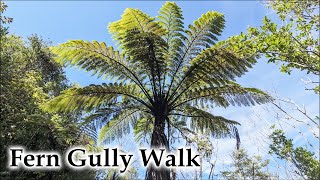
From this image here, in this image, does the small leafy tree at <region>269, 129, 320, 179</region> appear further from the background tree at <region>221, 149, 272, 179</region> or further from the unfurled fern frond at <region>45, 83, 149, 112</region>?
the background tree at <region>221, 149, 272, 179</region>

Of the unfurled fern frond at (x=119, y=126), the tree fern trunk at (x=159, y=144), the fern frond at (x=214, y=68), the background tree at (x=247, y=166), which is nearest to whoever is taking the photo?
the tree fern trunk at (x=159, y=144)

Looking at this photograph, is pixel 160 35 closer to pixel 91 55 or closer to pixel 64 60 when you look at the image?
pixel 91 55

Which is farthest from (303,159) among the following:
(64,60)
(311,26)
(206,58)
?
(64,60)

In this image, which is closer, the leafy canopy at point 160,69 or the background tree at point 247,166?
the leafy canopy at point 160,69

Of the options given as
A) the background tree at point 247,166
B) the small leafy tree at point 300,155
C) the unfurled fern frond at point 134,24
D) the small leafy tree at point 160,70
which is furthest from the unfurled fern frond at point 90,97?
the background tree at point 247,166

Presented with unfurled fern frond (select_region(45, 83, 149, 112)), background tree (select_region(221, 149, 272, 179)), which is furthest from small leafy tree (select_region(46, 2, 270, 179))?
background tree (select_region(221, 149, 272, 179))

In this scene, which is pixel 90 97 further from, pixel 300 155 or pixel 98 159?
pixel 300 155

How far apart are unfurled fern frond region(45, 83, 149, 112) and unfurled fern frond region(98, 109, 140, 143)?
21.8 inches

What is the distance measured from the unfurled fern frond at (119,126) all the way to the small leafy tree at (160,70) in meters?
0.12

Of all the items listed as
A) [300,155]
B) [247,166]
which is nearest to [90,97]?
[300,155]

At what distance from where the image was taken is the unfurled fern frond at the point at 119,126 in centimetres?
924

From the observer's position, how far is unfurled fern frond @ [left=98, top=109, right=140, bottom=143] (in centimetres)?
924

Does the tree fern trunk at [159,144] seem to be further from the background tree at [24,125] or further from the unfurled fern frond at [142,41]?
the background tree at [24,125]

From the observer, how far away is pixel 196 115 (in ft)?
29.3
